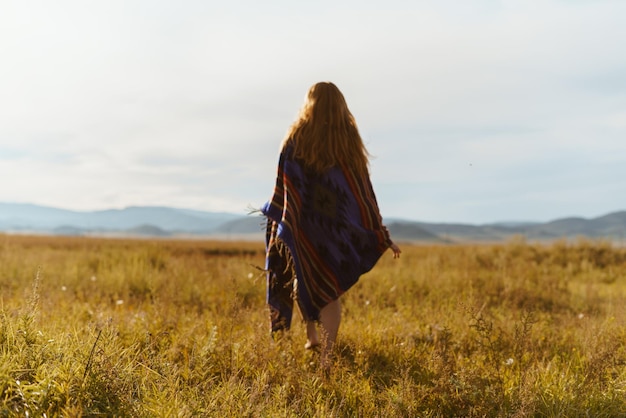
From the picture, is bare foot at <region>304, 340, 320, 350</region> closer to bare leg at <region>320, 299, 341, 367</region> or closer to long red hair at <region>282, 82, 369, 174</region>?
bare leg at <region>320, 299, 341, 367</region>

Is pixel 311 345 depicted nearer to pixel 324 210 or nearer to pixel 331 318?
pixel 331 318

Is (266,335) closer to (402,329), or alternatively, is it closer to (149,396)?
(149,396)

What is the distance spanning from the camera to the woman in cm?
432

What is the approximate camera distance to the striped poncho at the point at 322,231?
4.32 meters

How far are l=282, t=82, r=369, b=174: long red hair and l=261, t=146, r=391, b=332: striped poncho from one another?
0.27 feet

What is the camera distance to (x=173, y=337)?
4312 millimetres

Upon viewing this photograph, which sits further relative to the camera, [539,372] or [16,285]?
[16,285]

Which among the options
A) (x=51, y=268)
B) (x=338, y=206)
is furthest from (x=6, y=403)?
(x=51, y=268)

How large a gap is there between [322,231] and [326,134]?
788 millimetres

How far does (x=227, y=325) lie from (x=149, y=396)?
5.92ft

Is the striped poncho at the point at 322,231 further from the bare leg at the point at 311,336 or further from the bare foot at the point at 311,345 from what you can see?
the bare foot at the point at 311,345

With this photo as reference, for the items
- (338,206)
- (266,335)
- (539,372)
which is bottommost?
(539,372)

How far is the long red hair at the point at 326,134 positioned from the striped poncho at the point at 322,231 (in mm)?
83

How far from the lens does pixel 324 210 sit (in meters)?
4.34
